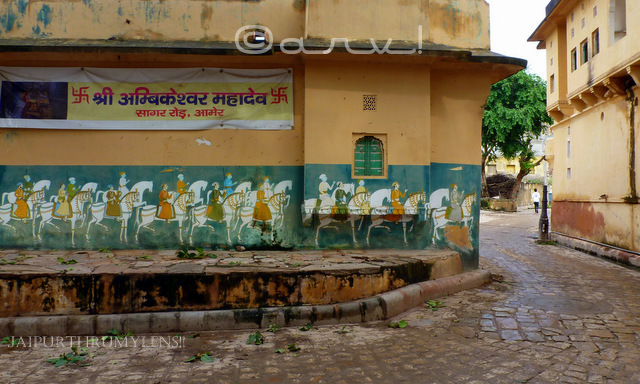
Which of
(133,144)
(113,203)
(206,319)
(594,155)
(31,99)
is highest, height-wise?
(31,99)

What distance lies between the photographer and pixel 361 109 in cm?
798

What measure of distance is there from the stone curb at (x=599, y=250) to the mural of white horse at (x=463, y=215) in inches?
208

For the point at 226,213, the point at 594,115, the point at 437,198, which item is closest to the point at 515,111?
the point at 594,115

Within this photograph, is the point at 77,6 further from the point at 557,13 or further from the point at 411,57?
the point at 557,13

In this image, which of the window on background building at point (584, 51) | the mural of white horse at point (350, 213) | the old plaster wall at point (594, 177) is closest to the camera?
the mural of white horse at point (350, 213)

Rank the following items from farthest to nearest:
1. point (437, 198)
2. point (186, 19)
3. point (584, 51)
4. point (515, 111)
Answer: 1. point (515, 111)
2. point (584, 51)
3. point (437, 198)
4. point (186, 19)

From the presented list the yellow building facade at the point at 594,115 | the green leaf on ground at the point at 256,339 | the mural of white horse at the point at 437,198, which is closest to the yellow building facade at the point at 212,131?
the mural of white horse at the point at 437,198

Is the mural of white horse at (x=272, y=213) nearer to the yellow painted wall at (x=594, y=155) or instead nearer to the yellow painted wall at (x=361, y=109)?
the yellow painted wall at (x=361, y=109)

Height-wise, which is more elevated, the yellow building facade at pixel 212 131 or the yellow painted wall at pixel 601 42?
the yellow painted wall at pixel 601 42

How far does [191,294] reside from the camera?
19.1 feet

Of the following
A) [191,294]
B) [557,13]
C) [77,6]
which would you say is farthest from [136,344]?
[557,13]

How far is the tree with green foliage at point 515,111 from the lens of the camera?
2986 cm

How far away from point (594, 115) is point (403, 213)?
394 inches

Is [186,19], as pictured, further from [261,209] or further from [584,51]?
[584,51]
